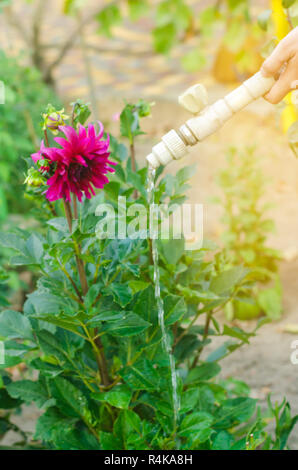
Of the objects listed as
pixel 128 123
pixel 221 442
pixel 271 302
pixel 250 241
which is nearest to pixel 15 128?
pixel 250 241

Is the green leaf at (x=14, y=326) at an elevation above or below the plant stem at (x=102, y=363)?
above

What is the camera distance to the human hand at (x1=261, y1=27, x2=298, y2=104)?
37.8 inches

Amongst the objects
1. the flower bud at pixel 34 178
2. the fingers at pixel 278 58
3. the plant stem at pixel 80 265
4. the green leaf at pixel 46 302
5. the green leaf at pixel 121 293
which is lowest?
the green leaf at pixel 46 302

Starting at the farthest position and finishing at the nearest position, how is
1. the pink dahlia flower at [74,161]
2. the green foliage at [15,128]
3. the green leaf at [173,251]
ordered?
the green foliage at [15,128]
the green leaf at [173,251]
the pink dahlia flower at [74,161]

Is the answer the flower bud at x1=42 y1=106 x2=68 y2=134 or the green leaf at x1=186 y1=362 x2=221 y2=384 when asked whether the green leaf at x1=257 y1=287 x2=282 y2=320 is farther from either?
the flower bud at x1=42 y1=106 x2=68 y2=134

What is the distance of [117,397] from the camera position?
1.06m

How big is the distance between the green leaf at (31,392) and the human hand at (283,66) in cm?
75

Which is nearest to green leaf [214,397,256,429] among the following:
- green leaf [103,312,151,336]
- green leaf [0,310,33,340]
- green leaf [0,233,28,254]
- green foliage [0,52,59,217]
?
green leaf [103,312,151,336]

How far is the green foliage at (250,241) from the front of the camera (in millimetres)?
2193

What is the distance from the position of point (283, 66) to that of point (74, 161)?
410 mm

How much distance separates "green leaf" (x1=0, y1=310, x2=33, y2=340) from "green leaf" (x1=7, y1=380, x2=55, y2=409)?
111 millimetres

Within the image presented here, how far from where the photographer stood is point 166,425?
112 cm

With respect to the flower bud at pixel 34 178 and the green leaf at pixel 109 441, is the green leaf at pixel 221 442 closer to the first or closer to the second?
the green leaf at pixel 109 441

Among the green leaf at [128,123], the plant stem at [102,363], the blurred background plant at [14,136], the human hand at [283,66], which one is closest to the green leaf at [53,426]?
the plant stem at [102,363]
